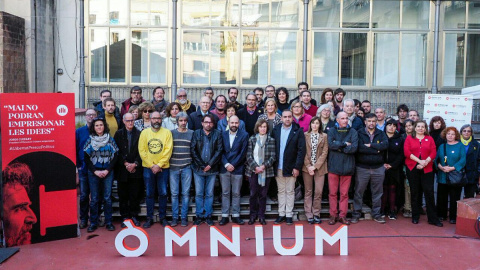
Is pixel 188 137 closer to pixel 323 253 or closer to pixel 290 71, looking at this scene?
pixel 323 253

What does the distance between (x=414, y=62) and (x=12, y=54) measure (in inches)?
497

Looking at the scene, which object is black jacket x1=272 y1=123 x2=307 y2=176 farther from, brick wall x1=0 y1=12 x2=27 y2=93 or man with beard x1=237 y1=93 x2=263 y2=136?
brick wall x1=0 y1=12 x2=27 y2=93

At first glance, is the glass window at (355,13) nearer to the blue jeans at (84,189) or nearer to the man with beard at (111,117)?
the man with beard at (111,117)

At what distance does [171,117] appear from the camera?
8.92 metres

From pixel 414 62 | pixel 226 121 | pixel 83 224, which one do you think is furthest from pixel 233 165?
pixel 414 62

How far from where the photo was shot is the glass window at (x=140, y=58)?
15617 mm

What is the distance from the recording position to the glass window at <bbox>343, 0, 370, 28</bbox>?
16.0m

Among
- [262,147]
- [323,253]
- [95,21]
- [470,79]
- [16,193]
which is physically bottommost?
[323,253]

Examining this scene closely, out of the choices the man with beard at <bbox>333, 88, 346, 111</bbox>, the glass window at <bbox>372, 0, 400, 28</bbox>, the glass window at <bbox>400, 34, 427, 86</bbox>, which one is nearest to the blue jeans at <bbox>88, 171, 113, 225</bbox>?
the man with beard at <bbox>333, 88, 346, 111</bbox>

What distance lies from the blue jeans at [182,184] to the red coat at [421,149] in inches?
157

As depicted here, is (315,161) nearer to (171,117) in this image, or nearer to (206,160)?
(206,160)

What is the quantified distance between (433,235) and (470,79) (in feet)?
33.1

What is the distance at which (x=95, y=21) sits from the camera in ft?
50.7

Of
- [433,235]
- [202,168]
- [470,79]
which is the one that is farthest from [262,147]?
[470,79]
